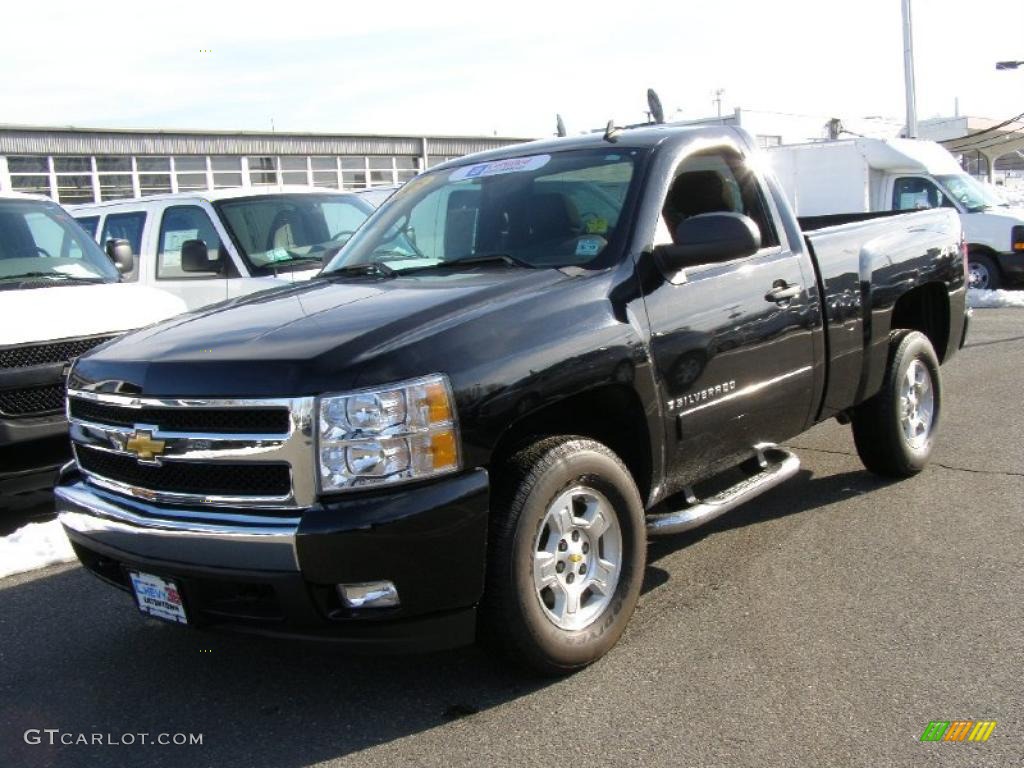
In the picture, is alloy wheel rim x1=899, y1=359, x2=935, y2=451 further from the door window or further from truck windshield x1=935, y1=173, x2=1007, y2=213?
truck windshield x1=935, y1=173, x2=1007, y2=213

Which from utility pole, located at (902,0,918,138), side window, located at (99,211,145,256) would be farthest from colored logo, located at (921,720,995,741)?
utility pole, located at (902,0,918,138)

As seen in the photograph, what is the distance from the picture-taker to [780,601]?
4.27 m

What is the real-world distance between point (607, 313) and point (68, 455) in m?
3.66

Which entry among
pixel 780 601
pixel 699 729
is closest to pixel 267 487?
pixel 699 729

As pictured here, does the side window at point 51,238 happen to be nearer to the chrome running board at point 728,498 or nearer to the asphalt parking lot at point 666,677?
the asphalt parking lot at point 666,677

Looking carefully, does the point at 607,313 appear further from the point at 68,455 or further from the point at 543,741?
the point at 68,455

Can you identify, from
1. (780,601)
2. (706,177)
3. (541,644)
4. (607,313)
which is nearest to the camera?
(541,644)

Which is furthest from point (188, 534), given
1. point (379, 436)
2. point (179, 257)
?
point (179, 257)

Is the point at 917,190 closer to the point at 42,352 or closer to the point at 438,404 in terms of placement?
the point at 42,352

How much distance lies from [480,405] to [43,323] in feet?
12.6

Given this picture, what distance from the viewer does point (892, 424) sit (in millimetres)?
5680

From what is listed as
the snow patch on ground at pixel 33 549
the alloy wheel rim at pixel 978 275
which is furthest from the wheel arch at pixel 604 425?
the alloy wheel rim at pixel 978 275

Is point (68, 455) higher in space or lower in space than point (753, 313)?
lower

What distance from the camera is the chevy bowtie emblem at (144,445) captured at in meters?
3.40
